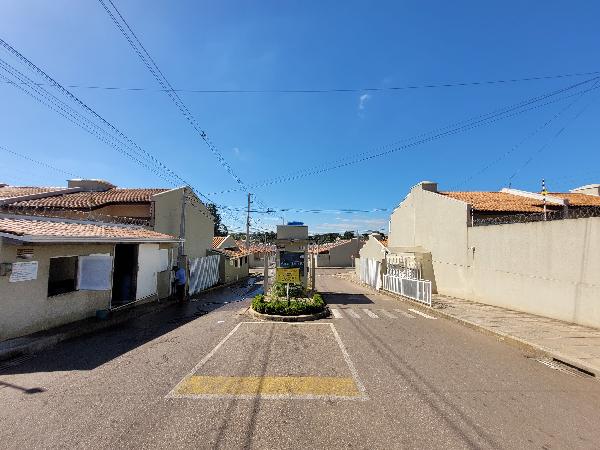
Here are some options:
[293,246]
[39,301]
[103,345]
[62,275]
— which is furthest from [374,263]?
[39,301]

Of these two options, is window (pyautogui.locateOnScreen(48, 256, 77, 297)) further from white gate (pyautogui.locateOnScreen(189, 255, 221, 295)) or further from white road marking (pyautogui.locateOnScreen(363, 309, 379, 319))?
white road marking (pyautogui.locateOnScreen(363, 309, 379, 319))

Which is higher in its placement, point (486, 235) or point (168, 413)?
point (486, 235)

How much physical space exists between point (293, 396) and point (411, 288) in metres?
14.6

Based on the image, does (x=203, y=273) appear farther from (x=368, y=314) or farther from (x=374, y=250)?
(x=374, y=250)

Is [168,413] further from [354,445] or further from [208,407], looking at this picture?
[354,445]

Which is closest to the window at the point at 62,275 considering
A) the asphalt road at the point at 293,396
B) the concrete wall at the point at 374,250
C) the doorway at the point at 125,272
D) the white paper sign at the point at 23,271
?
the white paper sign at the point at 23,271

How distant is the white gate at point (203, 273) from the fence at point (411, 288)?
41.0ft

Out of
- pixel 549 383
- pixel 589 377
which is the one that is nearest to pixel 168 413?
pixel 549 383

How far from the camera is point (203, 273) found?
918 inches

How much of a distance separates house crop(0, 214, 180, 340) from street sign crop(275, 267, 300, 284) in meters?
6.02

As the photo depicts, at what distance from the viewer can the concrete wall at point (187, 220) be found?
2017cm

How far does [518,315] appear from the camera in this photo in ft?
41.8

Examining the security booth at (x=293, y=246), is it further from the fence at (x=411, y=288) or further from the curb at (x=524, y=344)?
the curb at (x=524, y=344)

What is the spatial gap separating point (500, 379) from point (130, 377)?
22.1 ft
